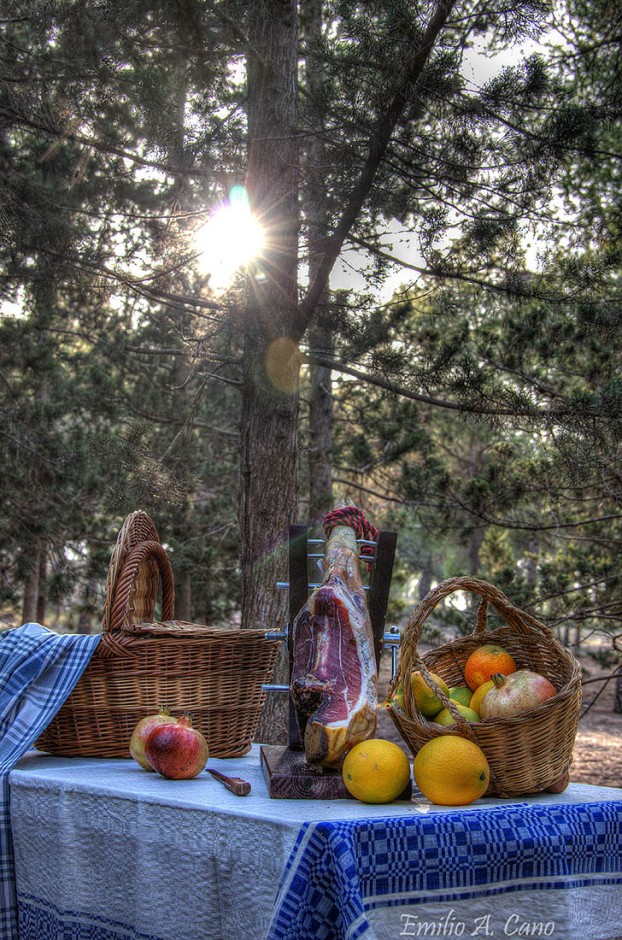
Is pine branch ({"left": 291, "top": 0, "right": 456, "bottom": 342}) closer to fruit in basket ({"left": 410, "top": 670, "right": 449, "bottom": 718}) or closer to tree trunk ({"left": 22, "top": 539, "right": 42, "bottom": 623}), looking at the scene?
fruit in basket ({"left": 410, "top": 670, "right": 449, "bottom": 718})

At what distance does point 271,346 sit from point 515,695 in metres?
3.57

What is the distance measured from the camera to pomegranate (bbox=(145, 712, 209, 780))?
1.96 meters

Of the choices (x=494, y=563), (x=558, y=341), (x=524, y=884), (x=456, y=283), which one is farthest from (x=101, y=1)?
(x=494, y=563)

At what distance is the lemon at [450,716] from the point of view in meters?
1.86

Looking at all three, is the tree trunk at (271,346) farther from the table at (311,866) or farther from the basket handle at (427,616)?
the table at (311,866)

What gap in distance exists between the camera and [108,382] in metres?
9.30

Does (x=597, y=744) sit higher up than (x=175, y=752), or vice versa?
(x=175, y=752)

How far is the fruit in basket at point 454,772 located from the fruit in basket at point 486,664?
36 centimetres

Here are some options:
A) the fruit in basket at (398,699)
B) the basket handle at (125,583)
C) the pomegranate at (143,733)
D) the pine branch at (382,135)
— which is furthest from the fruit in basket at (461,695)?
the pine branch at (382,135)

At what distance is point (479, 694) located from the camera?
6.47 ft

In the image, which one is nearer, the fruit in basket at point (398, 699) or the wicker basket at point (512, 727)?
the wicker basket at point (512, 727)

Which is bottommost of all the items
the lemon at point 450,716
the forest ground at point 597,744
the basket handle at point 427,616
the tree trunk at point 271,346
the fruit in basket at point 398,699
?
the forest ground at point 597,744

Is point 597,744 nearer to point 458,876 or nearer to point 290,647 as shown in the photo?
point 290,647

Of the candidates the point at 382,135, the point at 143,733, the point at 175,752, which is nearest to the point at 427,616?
the point at 175,752
